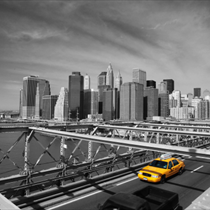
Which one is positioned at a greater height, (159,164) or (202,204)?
(202,204)

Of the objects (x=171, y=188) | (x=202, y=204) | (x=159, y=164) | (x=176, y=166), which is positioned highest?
(x=202, y=204)

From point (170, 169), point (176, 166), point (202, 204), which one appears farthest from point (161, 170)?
point (202, 204)

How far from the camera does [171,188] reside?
12.0 metres

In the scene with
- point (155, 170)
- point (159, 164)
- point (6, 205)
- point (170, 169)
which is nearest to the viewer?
point (6, 205)

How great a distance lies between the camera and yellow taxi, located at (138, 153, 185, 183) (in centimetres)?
1268

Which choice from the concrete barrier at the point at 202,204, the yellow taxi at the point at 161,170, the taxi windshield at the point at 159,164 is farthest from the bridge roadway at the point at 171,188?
the concrete barrier at the point at 202,204

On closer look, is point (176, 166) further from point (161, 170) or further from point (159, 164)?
point (161, 170)

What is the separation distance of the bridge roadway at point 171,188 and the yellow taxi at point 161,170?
37 centimetres

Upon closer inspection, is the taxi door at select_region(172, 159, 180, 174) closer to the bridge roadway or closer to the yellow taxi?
the yellow taxi

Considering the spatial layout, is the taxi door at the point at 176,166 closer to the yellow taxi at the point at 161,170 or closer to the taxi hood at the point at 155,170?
the yellow taxi at the point at 161,170

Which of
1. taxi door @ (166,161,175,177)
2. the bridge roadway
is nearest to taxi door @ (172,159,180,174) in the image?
taxi door @ (166,161,175,177)

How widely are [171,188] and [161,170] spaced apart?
143cm

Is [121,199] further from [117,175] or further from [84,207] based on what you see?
[117,175]

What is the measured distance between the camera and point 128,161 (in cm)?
1559
